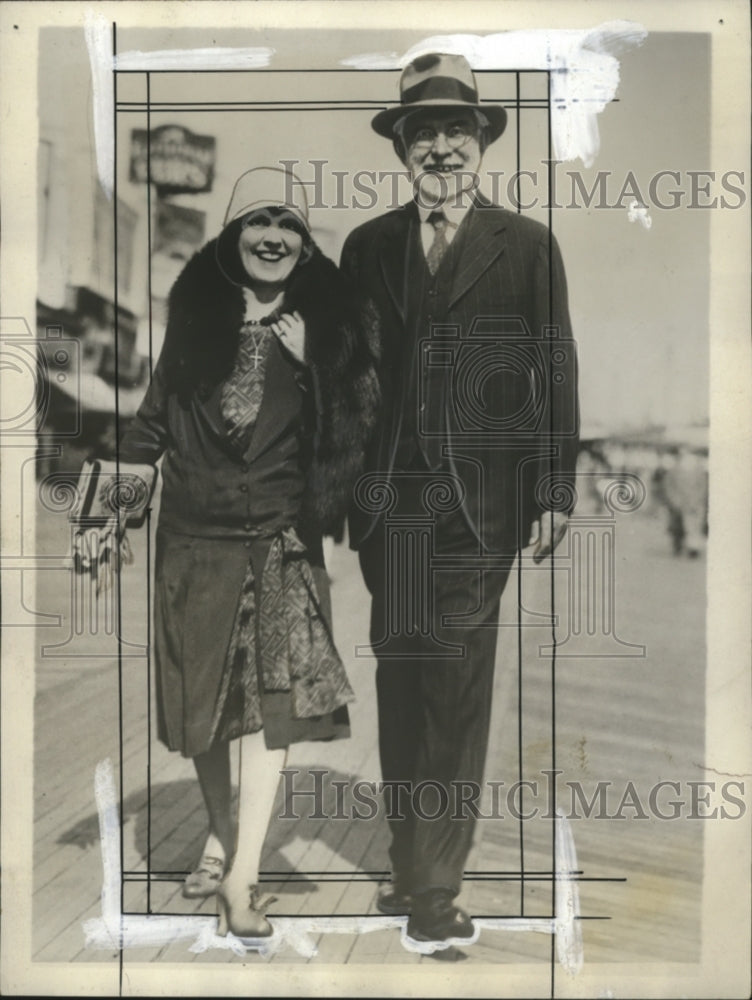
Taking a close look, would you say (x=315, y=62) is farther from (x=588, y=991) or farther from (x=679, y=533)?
(x=588, y=991)

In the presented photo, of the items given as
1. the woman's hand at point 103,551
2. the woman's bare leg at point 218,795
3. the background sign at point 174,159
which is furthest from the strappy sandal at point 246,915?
the background sign at point 174,159

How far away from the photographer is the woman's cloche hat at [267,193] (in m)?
3.42

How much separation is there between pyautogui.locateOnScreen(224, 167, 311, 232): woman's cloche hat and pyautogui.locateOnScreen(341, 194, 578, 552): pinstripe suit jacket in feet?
0.62

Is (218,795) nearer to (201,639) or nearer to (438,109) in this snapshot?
(201,639)

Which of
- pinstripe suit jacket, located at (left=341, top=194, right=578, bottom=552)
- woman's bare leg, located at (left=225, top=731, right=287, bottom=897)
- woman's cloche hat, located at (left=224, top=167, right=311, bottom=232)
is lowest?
woman's bare leg, located at (left=225, top=731, right=287, bottom=897)

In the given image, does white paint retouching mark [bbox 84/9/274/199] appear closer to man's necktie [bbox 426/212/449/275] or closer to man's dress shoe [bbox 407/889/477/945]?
man's necktie [bbox 426/212/449/275]

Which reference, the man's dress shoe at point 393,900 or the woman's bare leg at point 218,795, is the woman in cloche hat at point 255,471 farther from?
the man's dress shoe at point 393,900

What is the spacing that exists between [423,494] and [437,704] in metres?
0.62

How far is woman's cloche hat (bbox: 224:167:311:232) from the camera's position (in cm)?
342

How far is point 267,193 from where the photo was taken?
3424 mm

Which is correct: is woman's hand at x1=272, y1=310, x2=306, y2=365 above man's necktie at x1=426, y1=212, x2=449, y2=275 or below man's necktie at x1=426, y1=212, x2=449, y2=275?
below

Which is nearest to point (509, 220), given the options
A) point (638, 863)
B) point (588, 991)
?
point (638, 863)

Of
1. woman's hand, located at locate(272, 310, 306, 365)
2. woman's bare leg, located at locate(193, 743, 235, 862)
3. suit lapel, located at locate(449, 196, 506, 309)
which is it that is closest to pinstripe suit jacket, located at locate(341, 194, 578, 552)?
suit lapel, located at locate(449, 196, 506, 309)

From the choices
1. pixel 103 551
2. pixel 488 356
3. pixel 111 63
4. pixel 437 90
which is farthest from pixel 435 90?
pixel 103 551
